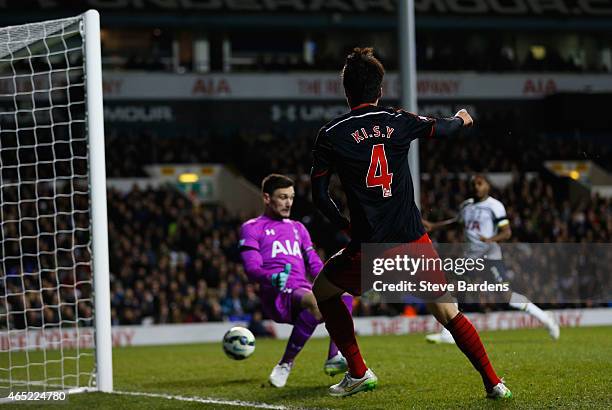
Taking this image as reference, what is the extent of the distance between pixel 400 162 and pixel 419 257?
23.2 inches

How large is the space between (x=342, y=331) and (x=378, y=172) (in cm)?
116

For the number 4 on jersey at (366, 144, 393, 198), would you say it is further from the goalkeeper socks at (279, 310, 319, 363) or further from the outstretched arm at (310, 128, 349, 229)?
the goalkeeper socks at (279, 310, 319, 363)

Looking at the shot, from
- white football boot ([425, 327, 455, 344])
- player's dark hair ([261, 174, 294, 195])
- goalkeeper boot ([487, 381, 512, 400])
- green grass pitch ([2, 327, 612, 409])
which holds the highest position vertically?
player's dark hair ([261, 174, 294, 195])

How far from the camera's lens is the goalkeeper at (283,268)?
26.5ft

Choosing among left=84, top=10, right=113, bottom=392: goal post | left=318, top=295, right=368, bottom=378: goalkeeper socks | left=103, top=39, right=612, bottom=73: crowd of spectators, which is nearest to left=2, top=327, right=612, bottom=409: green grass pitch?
left=318, top=295, right=368, bottom=378: goalkeeper socks

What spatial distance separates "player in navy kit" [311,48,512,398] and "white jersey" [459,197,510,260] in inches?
255

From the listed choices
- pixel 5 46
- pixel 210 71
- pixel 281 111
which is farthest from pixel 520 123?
pixel 5 46

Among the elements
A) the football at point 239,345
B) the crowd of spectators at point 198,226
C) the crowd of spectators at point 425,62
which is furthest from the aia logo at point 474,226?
the crowd of spectators at point 425,62

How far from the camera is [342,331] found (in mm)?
6520

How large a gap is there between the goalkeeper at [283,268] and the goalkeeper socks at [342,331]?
1399 millimetres

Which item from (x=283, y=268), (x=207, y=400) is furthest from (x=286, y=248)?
(x=207, y=400)

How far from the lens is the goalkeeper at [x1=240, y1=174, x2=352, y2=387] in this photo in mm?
8078

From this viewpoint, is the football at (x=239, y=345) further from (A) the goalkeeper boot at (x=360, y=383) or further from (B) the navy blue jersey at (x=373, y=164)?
(B) the navy blue jersey at (x=373, y=164)

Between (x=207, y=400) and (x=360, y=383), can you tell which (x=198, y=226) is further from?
(x=360, y=383)
